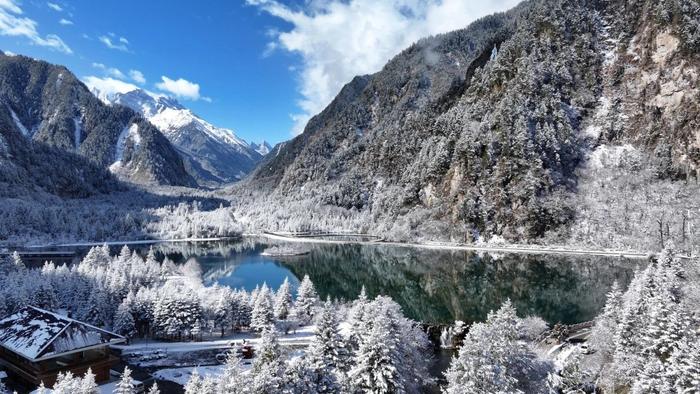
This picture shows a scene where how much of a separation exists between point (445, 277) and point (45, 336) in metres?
98.3

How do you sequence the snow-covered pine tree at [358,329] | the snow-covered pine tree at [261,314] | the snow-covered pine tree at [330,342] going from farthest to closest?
the snow-covered pine tree at [261,314] < the snow-covered pine tree at [358,329] < the snow-covered pine tree at [330,342]

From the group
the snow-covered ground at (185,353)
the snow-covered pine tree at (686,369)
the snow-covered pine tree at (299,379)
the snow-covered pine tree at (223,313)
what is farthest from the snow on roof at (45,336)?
the snow-covered pine tree at (686,369)

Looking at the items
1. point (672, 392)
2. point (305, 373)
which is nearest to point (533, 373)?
point (672, 392)

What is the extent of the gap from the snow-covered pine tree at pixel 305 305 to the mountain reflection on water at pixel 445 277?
20.6 meters

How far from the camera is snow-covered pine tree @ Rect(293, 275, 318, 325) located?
75.9m

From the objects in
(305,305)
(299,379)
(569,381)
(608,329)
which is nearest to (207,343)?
(305,305)

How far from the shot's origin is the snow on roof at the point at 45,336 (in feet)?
148

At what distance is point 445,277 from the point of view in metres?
127

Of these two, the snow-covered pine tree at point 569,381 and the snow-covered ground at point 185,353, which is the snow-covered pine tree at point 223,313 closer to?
the snow-covered ground at point 185,353

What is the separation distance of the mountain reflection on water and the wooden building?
53337mm

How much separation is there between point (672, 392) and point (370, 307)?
2489 cm

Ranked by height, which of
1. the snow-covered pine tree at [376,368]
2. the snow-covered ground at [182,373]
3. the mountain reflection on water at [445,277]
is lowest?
the snow-covered ground at [182,373]

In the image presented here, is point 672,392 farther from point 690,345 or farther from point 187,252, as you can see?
point 187,252

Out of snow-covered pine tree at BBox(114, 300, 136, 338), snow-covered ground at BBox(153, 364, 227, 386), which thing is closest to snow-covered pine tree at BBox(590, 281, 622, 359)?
snow-covered ground at BBox(153, 364, 227, 386)
